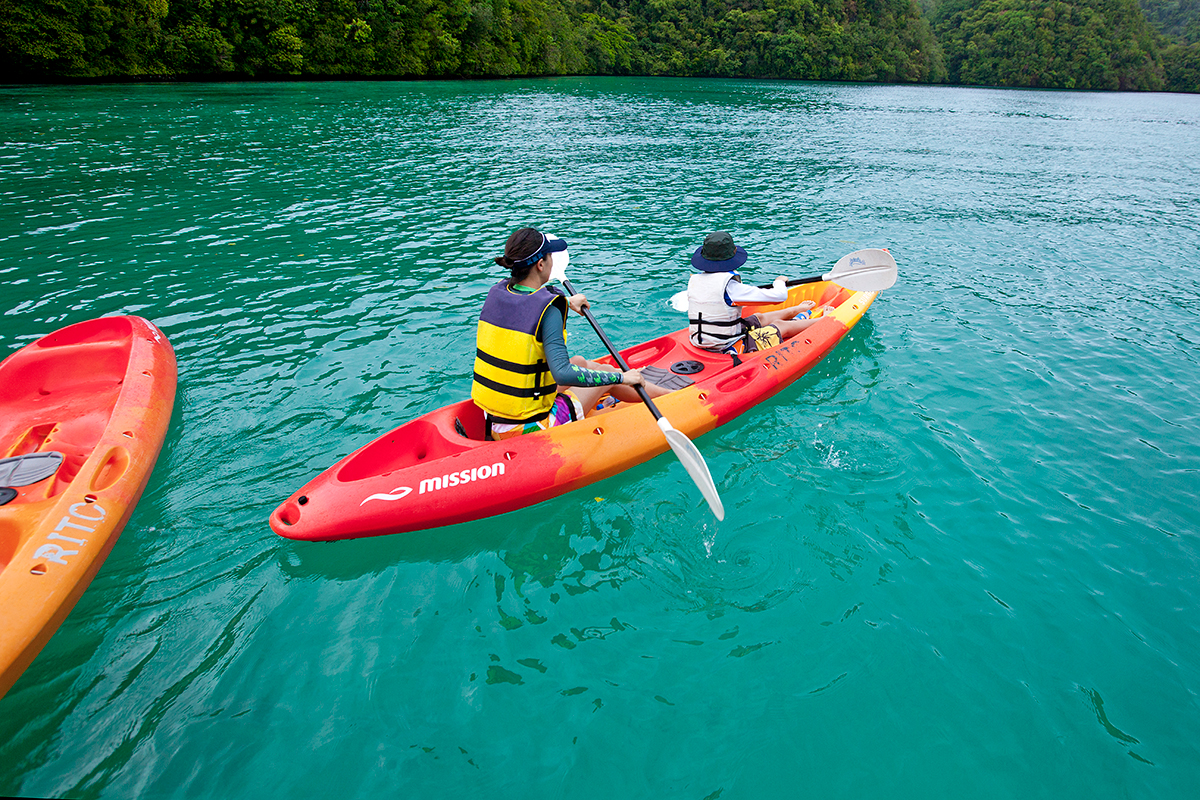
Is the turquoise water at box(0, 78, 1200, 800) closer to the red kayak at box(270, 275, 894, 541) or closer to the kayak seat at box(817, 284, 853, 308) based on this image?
the red kayak at box(270, 275, 894, 541)

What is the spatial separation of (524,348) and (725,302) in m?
2.62

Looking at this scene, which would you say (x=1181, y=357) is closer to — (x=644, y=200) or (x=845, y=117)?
(x=644, y=200)

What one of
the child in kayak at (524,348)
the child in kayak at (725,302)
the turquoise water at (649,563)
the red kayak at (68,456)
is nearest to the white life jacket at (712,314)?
the child in kayak at (725,302)

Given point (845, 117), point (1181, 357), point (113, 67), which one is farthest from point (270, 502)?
point (113, 67)

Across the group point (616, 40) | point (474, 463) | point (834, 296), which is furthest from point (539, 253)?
point (616, 40)

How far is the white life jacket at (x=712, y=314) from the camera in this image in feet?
20.2

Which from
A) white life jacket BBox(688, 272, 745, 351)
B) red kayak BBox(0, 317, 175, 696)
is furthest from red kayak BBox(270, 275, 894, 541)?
red kayak BBox(0, 317, 175, 696)

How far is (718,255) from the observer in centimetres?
588

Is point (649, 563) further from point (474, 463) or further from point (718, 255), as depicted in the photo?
point (718, 255)

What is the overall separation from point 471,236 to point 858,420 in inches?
303

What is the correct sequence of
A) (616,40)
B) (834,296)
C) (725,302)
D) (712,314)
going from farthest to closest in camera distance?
(616,40)
(834,296)
(712,314)
(725,302)

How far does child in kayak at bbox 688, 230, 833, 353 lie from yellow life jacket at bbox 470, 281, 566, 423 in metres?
2.12

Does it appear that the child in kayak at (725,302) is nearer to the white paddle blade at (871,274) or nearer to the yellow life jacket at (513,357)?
the white paddle blade at (871,274)

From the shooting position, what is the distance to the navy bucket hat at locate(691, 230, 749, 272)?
582 centimetres
